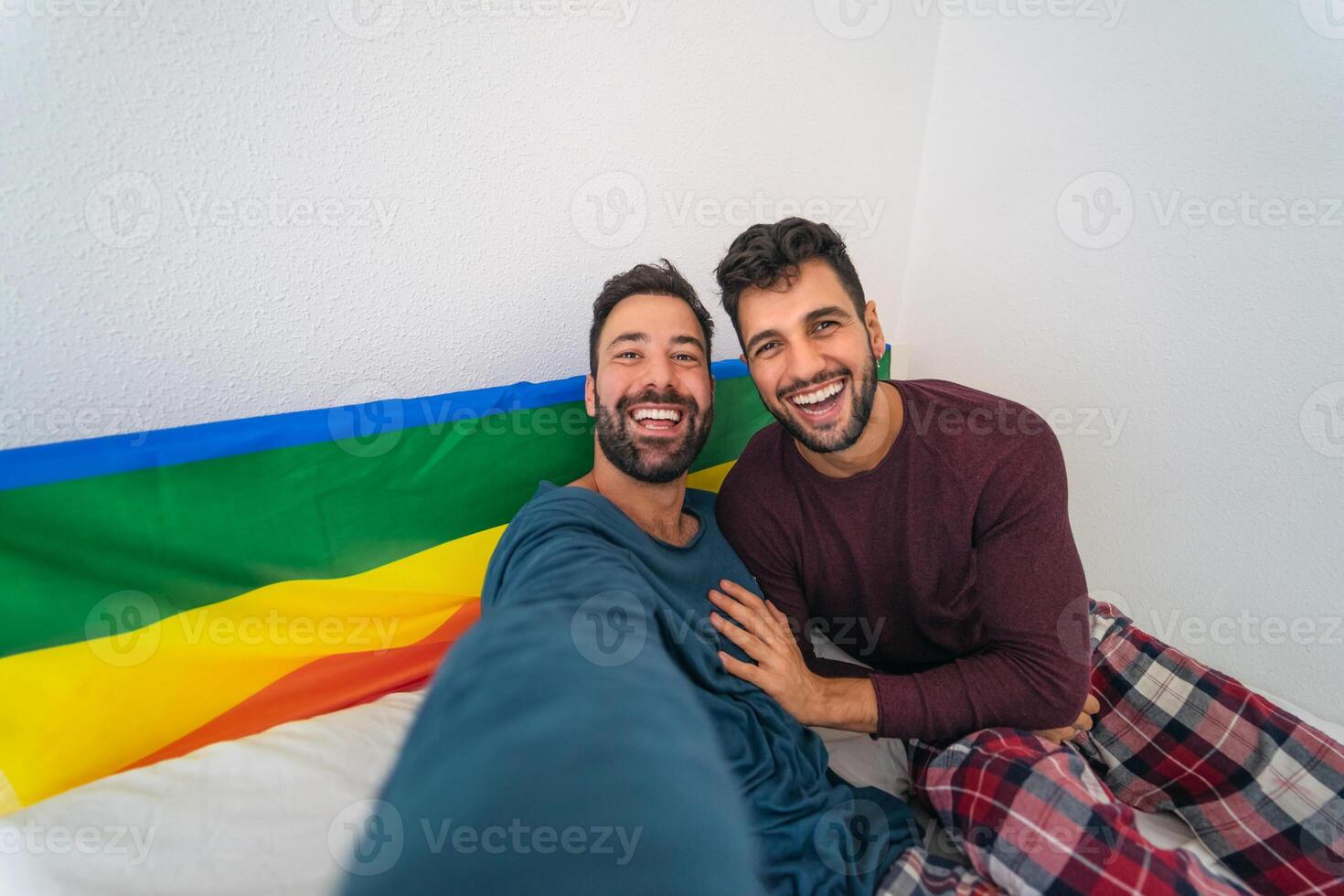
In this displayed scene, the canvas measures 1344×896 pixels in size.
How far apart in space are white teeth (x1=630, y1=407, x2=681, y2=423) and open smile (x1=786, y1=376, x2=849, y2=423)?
212mm

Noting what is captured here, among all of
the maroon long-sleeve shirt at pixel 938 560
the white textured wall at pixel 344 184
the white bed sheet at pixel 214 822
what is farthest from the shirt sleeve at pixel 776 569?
the white bed sheet at pixel 214 822

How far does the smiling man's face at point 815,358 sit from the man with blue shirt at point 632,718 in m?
0.14

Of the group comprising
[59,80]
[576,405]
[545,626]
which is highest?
[59,80]

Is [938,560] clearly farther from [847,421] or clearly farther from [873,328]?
[873,328]

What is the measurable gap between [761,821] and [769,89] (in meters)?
1.51

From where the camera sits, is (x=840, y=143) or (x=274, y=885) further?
(x=840, y=143)

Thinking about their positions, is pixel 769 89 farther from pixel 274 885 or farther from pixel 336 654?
pixel 274 885

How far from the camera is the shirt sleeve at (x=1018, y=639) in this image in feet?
2.85

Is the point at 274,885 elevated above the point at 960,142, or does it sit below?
below

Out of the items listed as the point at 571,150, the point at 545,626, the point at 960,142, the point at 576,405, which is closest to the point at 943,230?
the point at 960,142

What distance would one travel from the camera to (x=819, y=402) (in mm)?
965

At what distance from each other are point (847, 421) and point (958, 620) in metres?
0.40

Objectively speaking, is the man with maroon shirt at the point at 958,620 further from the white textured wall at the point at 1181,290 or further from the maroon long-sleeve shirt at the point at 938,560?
the white textured wall at the point at 1181,290

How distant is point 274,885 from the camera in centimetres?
57
